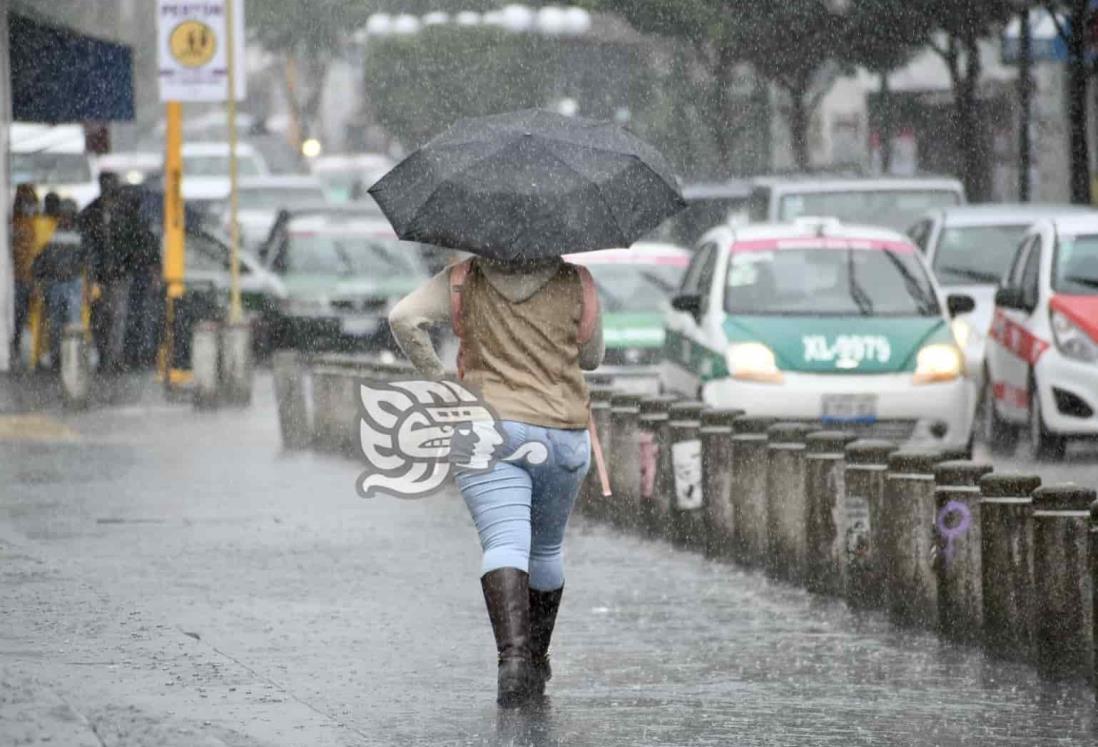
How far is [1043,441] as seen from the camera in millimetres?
Result: 17438

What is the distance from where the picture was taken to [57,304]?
2545 centimetres

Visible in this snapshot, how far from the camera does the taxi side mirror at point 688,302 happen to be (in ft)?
54.5

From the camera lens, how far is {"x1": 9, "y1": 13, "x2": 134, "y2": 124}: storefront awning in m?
28.4

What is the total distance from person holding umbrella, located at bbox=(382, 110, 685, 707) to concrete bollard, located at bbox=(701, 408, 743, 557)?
170 inches

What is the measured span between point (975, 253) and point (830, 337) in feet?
16.8

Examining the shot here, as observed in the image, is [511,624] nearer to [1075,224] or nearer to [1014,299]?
[1014,299]

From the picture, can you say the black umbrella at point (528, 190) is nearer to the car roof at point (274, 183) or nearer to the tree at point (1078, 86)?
the tree at point (1078, 86)

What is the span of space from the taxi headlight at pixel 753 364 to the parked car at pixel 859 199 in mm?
7875

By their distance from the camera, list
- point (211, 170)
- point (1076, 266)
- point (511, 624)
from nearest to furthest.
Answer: point (511, 624) → point (1076, 266) → point (211, 170)

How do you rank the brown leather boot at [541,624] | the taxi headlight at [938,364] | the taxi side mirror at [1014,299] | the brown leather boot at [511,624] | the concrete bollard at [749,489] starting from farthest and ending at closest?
the taxi side mirror at [1014,299] → the taxi headlight at [938,364] → the concrete bollard at [749,489] → the brown leather boot at [541,624] → the brown leather boot at [511,624]

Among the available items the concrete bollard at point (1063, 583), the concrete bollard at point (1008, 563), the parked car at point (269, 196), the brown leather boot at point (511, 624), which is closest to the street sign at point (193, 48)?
the concrete bollard at point (1008, 563)

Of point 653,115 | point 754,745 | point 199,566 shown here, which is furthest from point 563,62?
point 754,745

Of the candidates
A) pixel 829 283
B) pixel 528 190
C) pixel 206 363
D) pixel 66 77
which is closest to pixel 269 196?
pixel 66 77

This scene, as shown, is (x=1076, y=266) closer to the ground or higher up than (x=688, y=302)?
higher up
